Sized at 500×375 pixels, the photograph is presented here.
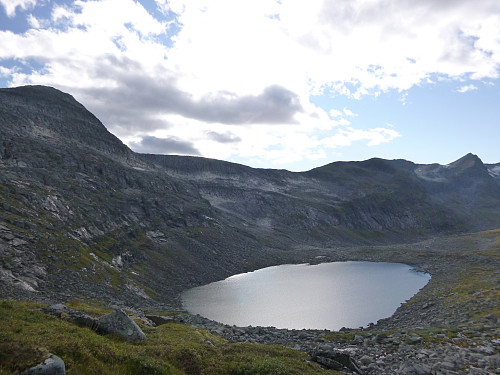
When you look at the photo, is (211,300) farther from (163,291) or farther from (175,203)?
(175,203)

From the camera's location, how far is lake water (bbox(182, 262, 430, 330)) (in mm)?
64312

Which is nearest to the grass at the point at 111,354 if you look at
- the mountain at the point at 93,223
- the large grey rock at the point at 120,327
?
the large grey rock at the point at 120,327

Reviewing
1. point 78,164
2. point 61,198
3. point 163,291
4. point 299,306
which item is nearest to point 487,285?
point 299,306

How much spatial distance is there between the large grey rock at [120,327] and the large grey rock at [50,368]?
865cm

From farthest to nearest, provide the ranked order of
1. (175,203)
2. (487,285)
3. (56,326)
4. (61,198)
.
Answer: (175,203), (61,198), (487,285), (56,326)

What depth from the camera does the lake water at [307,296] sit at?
64.3 metres

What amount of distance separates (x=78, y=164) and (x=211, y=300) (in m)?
74.1

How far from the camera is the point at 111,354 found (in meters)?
16.9

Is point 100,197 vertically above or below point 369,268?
above

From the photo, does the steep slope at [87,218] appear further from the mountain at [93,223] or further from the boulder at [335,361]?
the boulder at [335,361]

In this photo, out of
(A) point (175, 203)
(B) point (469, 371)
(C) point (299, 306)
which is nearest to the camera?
(B) point (469, 371)

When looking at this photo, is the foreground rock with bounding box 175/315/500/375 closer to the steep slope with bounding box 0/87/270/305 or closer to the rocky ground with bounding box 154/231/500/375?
the rocky ground with bounding box 154/231/500/375

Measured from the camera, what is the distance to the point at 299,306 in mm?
74188

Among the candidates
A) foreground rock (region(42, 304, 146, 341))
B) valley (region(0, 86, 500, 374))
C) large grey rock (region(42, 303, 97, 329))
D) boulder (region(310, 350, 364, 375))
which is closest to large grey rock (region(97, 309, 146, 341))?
foreground rock (region(42, 304, 146, 341))
